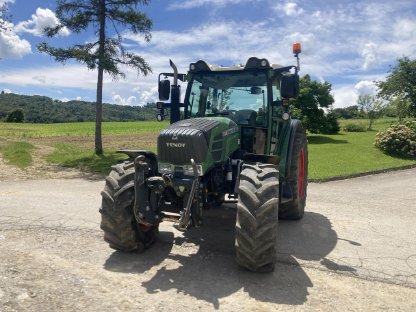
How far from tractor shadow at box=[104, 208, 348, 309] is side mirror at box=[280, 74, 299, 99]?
2.40 metres

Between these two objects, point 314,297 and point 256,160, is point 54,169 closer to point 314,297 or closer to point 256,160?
point 256,160

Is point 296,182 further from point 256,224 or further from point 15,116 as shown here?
point 15,116

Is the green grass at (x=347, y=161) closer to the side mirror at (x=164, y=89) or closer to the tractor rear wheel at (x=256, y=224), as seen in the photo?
the side mirror at (x=164, y=89)

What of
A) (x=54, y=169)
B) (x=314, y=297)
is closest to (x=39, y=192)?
(x=54, y=169)

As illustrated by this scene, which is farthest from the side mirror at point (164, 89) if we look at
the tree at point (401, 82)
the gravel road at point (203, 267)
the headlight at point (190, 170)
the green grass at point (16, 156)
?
the tree at point (401, 82)

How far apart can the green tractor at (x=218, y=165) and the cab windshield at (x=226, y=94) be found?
0.02 meters

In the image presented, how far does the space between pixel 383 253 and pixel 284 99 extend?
297 centimetres

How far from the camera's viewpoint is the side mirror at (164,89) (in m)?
6.48

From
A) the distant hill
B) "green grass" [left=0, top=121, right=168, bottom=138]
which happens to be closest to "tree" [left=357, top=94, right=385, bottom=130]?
"green grass" [left=0, top=121, right=168, bottom=138]

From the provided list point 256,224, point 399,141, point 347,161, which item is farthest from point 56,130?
point 256,224

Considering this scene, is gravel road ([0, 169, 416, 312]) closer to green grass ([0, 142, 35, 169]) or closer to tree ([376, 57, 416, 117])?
green grass ([0, 142, 35, 169])

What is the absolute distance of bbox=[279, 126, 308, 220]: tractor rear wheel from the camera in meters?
6.88

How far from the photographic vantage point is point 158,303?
3992 millimetres

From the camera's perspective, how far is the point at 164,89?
6508mm
